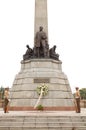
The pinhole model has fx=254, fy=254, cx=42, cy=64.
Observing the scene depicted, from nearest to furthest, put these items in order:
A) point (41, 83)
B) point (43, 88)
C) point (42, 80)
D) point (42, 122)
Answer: point (42, 122) < point (43, 88) < point (41, 83) < point (42, 80)

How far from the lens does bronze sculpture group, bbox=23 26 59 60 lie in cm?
2050

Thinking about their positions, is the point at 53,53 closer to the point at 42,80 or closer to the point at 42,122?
the point at 42,80

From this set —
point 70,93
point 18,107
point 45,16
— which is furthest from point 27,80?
point 45,16

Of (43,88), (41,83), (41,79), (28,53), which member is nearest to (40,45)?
(28,53)

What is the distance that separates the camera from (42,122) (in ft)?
42.0

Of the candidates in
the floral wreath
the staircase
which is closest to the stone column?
the floral wreath

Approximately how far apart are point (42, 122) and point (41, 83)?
6.39 m

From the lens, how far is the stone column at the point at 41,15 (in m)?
21.5

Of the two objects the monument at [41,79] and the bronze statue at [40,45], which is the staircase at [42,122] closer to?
the monument at [41,79]

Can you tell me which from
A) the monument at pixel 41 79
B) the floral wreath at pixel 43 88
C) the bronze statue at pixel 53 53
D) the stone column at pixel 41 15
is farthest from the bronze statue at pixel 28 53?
the floral wreath at pixel 43 88

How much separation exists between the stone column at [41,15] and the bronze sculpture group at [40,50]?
29.5 inches

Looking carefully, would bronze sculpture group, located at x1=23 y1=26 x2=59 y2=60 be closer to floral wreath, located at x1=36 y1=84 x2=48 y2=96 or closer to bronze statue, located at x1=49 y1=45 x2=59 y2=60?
bronze statue, located at x1=49 y1=45 x2=59 y2=60

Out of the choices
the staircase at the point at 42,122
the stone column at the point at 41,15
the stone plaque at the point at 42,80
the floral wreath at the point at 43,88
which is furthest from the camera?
the stone column at the point at 41,15

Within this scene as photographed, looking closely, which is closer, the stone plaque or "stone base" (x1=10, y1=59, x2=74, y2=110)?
"stone base" (x1=10, y1=59, x2=74, y2=110)
